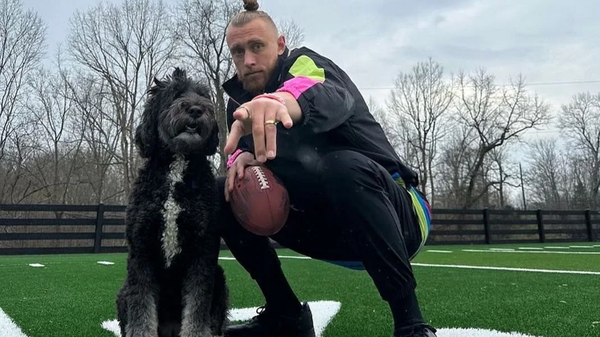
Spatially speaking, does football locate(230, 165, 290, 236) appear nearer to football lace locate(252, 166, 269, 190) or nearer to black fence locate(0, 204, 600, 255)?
football lace locate(252, 166, 269, 190)

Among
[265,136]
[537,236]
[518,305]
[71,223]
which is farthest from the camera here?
[537,236]

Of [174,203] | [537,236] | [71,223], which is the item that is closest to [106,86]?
[71,223]

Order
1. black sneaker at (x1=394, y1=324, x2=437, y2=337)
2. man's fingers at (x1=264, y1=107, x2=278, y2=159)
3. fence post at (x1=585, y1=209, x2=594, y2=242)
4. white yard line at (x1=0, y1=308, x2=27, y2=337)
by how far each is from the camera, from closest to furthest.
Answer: man's fingers at (x1=264, y1=107, x2=278, y2=159) < black sneaker at (x1=394, y1=324, x2=437, y2=337) < white yard line at (x1=0, y1=308, x2=27, y2=337) < fence post at (x1=585, y1=209, x2=594, y2=242)

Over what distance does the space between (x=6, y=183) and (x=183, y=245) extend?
76.1ft

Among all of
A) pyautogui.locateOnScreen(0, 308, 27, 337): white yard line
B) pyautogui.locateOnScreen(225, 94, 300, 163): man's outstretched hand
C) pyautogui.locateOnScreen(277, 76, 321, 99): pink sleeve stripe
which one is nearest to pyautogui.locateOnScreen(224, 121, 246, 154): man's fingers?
pyautogui.locateOnScreen(225, 94, 300, 163): man's outstretched hand

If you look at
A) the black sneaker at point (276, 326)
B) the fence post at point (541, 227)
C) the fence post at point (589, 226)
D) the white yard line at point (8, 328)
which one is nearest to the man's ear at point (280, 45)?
the black sneaker at point (276, 326)

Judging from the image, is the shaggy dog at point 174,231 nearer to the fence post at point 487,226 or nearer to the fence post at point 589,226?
the fence post at point 487,226

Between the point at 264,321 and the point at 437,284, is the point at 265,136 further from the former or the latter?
the point at 437,284

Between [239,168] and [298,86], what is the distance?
2.19ft

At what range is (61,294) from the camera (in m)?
3.87

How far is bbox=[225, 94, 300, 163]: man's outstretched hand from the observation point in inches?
50.1

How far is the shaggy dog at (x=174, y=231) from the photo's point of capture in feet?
6.68

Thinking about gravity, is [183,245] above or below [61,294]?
above

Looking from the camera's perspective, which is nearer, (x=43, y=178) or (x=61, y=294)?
(x=61, y=294)
